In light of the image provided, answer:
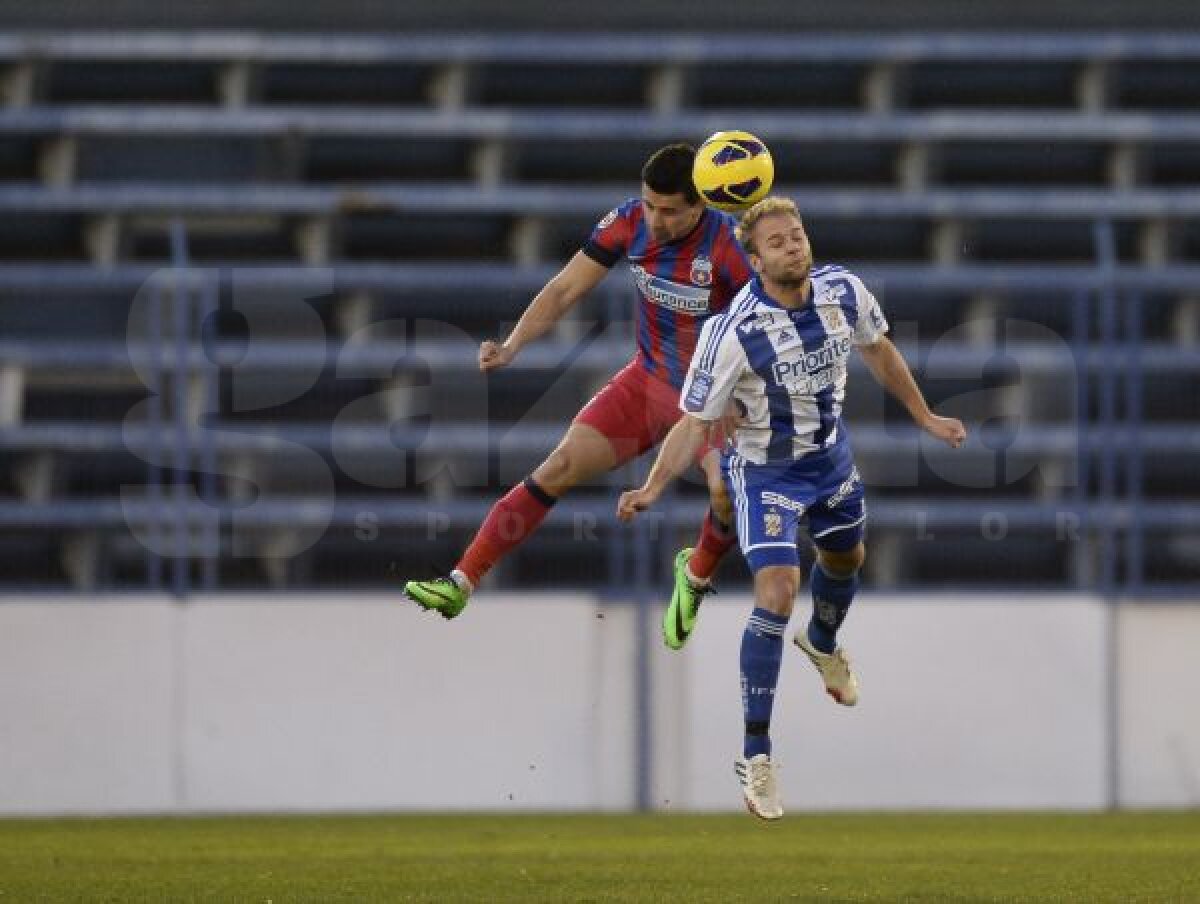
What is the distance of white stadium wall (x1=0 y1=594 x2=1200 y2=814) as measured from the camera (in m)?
11.6

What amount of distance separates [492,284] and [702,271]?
3.47 meters

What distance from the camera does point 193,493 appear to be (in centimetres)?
1168

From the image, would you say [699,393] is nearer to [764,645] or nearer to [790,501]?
[790,501]

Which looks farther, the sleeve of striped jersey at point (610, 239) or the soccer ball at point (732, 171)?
the sleeve of striped jersey at point (610, 239)

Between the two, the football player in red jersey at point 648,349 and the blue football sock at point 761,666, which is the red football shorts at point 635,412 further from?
the blue football sock at point 761,666

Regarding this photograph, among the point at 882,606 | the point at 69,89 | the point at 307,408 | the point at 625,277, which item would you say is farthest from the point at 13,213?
the point at 882,606

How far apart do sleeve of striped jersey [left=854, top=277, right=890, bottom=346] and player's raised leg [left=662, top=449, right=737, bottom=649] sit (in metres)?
0.85

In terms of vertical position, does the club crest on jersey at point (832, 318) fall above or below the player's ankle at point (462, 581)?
above

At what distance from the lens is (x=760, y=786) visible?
25.9ft

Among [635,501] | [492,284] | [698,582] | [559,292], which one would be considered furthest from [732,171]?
[492,284]

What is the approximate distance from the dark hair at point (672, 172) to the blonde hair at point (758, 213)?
1.18 ft

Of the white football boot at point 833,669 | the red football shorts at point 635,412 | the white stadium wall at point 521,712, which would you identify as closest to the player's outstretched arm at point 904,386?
the red football shorts at point 635,412

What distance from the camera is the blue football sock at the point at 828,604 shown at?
346 inches

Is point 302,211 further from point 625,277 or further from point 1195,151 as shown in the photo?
point 1195,151
